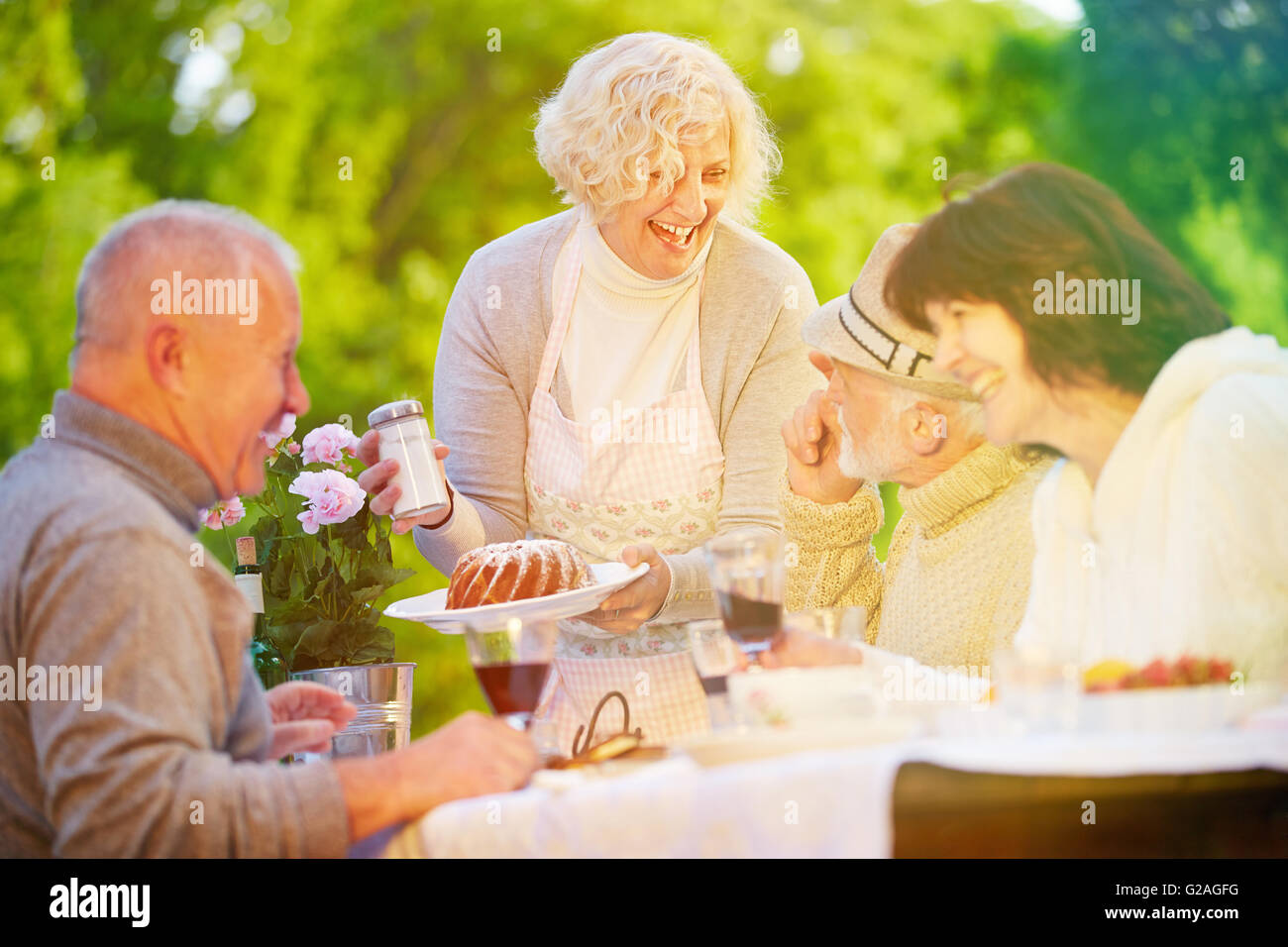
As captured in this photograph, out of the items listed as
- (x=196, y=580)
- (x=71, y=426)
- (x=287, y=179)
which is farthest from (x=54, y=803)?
(x=287, y=179)

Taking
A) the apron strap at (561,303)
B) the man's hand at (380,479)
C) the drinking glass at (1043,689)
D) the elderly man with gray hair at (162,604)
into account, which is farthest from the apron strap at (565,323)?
the drinking glass at (1043,689)

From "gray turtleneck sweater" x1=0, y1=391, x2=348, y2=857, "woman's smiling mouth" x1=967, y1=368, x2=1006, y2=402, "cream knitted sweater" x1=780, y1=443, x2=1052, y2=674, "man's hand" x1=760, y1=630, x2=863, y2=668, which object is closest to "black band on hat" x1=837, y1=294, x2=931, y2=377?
"cream knitted sweater" x1=780, y1=443, x2=1052, y2=674

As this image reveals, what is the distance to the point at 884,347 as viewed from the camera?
2766 millimetres

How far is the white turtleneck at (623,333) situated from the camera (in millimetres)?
3438

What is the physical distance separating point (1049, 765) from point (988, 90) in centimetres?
1028

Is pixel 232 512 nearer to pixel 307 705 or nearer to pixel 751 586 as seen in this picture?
pixel 307 705

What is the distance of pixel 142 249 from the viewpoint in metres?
1.87

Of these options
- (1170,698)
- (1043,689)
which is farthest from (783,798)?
(1170,698)

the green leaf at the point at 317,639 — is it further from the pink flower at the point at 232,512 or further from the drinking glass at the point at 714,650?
the drinking glass at the point at 714,650

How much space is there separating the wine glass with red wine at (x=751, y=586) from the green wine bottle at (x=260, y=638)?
111 cm

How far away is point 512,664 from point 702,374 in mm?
1568

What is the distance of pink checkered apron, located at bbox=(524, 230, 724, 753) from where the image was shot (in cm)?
335

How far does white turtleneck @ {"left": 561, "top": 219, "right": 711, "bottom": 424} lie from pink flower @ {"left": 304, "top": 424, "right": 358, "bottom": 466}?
62cm
